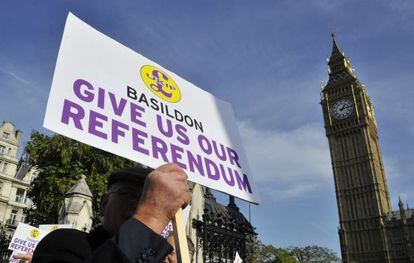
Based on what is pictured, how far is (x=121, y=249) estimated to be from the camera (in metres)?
1.23

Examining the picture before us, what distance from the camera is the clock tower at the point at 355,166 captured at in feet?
236

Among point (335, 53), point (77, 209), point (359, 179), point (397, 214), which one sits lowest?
point (77, 209)

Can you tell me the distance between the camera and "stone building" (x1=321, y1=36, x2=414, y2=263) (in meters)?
69.9

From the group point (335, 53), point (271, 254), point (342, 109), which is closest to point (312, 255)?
point (271, 254)

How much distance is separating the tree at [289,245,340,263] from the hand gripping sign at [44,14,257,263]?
6392 centimetres

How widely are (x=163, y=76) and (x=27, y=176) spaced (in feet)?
151

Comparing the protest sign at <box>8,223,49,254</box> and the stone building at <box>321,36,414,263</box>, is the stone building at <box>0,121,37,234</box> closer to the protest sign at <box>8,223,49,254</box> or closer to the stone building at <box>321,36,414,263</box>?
the protest sign at <box>8,223,49,254</box>

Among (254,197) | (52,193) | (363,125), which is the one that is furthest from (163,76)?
(363,125)

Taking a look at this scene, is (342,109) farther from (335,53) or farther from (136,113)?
(136,113)

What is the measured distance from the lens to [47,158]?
71.8ft

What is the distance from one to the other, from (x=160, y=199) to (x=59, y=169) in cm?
2107

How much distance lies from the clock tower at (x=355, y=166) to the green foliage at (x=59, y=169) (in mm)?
64483

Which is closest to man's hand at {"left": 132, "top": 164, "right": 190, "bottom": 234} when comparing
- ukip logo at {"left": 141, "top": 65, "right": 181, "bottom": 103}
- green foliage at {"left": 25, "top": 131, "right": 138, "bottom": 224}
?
ukip logo at {"left": 141, "top": 65, "right": 181, "bottom": 103}

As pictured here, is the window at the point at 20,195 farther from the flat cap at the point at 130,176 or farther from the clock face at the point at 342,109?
the clock face at the point at 342,109
